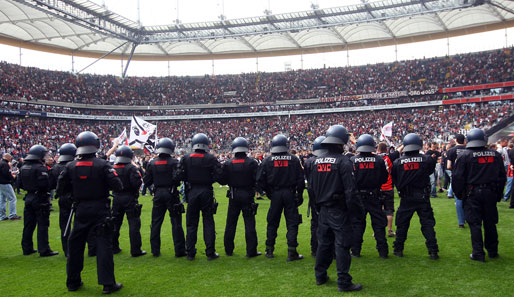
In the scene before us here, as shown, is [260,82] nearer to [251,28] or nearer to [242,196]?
[251,28]

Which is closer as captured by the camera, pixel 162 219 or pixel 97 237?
pixel 97 237

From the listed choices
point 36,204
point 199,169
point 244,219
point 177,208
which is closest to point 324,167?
point 244,219

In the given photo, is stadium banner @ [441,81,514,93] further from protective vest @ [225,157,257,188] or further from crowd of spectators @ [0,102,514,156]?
protective vest @ [225,157,257,188]

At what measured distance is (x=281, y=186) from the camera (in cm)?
659

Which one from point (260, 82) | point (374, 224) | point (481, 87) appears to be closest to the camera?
point (374, 224)

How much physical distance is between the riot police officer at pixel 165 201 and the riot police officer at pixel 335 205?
2788 millimetres

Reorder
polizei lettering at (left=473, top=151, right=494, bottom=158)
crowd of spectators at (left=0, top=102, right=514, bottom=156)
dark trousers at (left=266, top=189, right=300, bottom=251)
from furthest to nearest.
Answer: crowd of spectators at (left=0, top=102, right=514, bottom=156) < dark trousers at (left=266, top=189, right=300, bottom=251) < polizei lettering at (left=473, top=151, right=494, bottom=158)

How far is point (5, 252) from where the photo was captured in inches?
306

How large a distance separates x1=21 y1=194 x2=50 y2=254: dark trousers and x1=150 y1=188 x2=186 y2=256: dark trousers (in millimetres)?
2139

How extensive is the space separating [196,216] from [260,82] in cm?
4483

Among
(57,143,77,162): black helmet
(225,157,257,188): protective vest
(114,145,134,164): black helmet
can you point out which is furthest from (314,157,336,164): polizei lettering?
(57,143,77,162): black helmet

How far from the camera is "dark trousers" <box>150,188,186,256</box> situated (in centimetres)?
691

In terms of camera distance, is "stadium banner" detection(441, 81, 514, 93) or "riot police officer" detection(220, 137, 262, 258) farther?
"stadium banner" detection(441, 81, 514, 93)

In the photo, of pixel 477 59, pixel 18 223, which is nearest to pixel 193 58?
pixel 477 59
